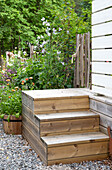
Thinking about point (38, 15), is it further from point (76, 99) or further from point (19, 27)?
point (76, 99)

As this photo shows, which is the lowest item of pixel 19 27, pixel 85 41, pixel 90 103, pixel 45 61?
pixel 90 103

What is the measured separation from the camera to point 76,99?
3.39m

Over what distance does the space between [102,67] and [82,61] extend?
4.71ft

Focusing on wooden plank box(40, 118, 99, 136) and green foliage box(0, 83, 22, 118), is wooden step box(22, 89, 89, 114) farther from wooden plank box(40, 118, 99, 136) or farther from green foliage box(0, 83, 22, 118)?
green foliage box(0, 83, 22, 118)

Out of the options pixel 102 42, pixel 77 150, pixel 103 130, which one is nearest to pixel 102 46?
pixel 102 42

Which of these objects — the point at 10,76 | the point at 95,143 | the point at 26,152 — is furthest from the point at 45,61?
the point at 95,143

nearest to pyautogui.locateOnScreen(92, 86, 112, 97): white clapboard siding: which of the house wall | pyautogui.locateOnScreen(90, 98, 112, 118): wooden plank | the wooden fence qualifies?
the house wall

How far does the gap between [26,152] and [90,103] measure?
1.03 metres

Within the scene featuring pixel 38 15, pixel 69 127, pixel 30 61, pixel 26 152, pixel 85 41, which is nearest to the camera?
pixel 69 127

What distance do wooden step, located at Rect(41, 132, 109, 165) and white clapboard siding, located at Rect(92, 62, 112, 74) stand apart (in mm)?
745

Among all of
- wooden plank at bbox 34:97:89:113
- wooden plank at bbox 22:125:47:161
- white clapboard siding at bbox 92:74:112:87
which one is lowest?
wooden plank at bbox 22:125:47:161

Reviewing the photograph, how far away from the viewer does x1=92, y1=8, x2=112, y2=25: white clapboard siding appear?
3004 mm

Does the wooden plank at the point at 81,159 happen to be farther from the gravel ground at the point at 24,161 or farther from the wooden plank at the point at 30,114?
the wooden plank at the point at 30,114

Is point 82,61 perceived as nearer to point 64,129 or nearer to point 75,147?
point 64,129
